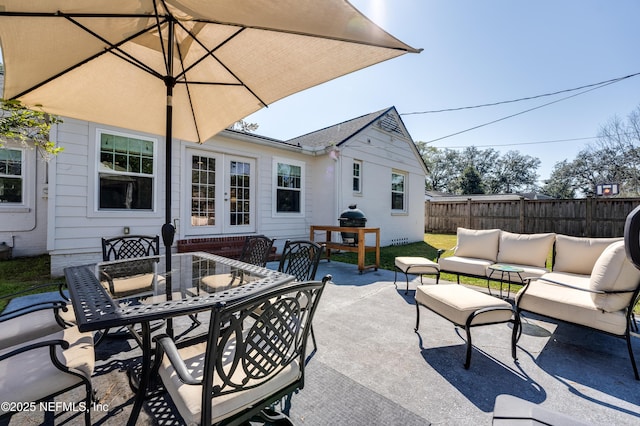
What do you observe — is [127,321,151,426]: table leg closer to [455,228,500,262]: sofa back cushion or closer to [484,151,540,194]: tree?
[455,228,500,262]: sofa back cushion

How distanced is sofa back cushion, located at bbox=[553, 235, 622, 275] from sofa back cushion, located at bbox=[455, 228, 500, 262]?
0.85 meters

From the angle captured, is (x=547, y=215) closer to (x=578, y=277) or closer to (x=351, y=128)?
(x=351, y=128)

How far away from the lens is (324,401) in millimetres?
1808

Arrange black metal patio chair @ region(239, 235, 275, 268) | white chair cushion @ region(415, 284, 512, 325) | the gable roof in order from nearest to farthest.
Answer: white chair cushion @ region(415, 284, 512, 325), black metal patio chair @ region(239, 235, 275, 268), the gable roof

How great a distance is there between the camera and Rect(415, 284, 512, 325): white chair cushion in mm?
2367

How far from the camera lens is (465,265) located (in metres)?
4.40

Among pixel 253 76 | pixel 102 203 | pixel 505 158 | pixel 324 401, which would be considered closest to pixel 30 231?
pixel 102 203

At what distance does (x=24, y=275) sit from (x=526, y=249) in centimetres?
891

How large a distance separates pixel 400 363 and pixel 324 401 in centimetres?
84

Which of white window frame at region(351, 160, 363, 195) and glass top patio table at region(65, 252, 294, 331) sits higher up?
white window frame at region(351, 160, 363, 195)

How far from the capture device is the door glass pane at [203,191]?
19.7 feet

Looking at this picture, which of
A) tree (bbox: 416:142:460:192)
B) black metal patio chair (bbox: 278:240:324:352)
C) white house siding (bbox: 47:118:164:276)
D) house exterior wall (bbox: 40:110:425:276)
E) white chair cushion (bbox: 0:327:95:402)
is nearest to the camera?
white chair cushion (bbox: 0:327:95:402)

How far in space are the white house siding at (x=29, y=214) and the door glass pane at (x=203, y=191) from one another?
11.0 feet

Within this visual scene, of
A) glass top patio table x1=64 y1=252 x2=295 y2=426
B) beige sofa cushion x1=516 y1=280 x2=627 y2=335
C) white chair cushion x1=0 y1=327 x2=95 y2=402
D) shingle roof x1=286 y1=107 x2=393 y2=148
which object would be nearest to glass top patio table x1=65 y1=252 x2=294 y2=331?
glass top patio table x1=64 y1=252 x2=295 y2=426
